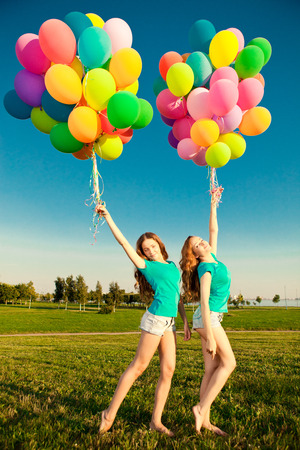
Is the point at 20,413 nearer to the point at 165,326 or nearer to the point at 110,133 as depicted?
the point at 165,326

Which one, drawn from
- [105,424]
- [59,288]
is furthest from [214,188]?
[59,288]

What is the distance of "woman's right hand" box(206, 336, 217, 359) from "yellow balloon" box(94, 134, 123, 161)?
266 centimetres

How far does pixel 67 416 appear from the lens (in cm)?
279

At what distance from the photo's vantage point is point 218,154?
4.12 meters

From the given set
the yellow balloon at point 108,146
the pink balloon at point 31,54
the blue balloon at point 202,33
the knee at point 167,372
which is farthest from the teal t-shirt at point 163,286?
the blue balloon at point 202,33

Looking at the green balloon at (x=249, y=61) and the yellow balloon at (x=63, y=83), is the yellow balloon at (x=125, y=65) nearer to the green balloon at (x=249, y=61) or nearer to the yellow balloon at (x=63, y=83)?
the yellow balloon at (x=63, y=83)

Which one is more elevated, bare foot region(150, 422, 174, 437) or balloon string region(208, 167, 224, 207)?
balloon string region(208, 167, 224, 207)

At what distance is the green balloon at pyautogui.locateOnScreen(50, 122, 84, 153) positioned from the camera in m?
3.84

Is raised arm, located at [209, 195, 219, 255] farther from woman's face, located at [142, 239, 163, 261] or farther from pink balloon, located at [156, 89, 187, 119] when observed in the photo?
pink balloon, located at [156, 89, 187, 119]

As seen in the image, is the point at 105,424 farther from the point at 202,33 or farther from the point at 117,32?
the point at 202,33

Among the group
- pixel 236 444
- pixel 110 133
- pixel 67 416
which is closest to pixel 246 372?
pixel 236 444

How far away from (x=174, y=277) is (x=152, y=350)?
678mm

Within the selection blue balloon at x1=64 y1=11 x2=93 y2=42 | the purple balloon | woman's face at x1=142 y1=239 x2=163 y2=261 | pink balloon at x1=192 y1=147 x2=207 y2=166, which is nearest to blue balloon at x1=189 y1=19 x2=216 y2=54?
pink balloon at x1=192 y1=147 x2=207 y2=166

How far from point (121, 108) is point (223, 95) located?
1363 mm
